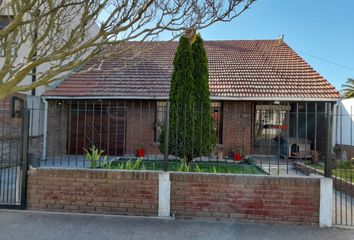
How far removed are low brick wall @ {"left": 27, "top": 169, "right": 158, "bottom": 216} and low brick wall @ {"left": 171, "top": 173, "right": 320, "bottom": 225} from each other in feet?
1.64

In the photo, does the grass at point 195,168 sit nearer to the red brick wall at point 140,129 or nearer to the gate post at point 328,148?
the gate post at point 328,148

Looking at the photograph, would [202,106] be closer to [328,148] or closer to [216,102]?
[328,148]

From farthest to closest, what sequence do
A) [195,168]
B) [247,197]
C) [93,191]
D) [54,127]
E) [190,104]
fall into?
1. [54,127]
2. [190,104]
3. [195,168]
4. [93,191]
5. [247,197]

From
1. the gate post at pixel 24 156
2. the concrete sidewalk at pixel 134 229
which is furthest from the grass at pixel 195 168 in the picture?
the gate post at pixel 24 156

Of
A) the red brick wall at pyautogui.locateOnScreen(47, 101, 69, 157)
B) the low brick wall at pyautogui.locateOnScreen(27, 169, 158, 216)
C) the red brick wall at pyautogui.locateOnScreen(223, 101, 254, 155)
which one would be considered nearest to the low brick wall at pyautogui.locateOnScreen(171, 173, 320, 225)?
the low brick wall at pyautogui.locateOnScreen(27, 169, 158, 216)

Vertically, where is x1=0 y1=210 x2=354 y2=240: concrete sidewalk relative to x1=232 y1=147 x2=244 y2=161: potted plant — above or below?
below

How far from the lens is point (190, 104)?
7.45 metres

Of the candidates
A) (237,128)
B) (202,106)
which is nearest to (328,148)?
(202,106)

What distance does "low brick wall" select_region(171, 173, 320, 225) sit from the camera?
5066 mm

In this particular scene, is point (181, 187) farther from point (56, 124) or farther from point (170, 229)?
point (56, 124)

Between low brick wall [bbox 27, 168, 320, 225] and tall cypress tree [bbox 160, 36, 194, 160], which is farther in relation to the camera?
tall cypress tree [bbox 160, 36, 194, 160]

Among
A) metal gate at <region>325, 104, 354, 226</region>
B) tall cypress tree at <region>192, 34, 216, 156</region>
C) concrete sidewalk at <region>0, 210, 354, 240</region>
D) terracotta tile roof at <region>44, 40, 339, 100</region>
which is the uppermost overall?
terracotta tile roof at <region>44, 40, 339, 100</region>

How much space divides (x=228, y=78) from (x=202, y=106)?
547cm

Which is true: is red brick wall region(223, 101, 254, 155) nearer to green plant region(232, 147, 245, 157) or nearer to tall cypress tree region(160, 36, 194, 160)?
green plant region(232, 147, 245, 157)
